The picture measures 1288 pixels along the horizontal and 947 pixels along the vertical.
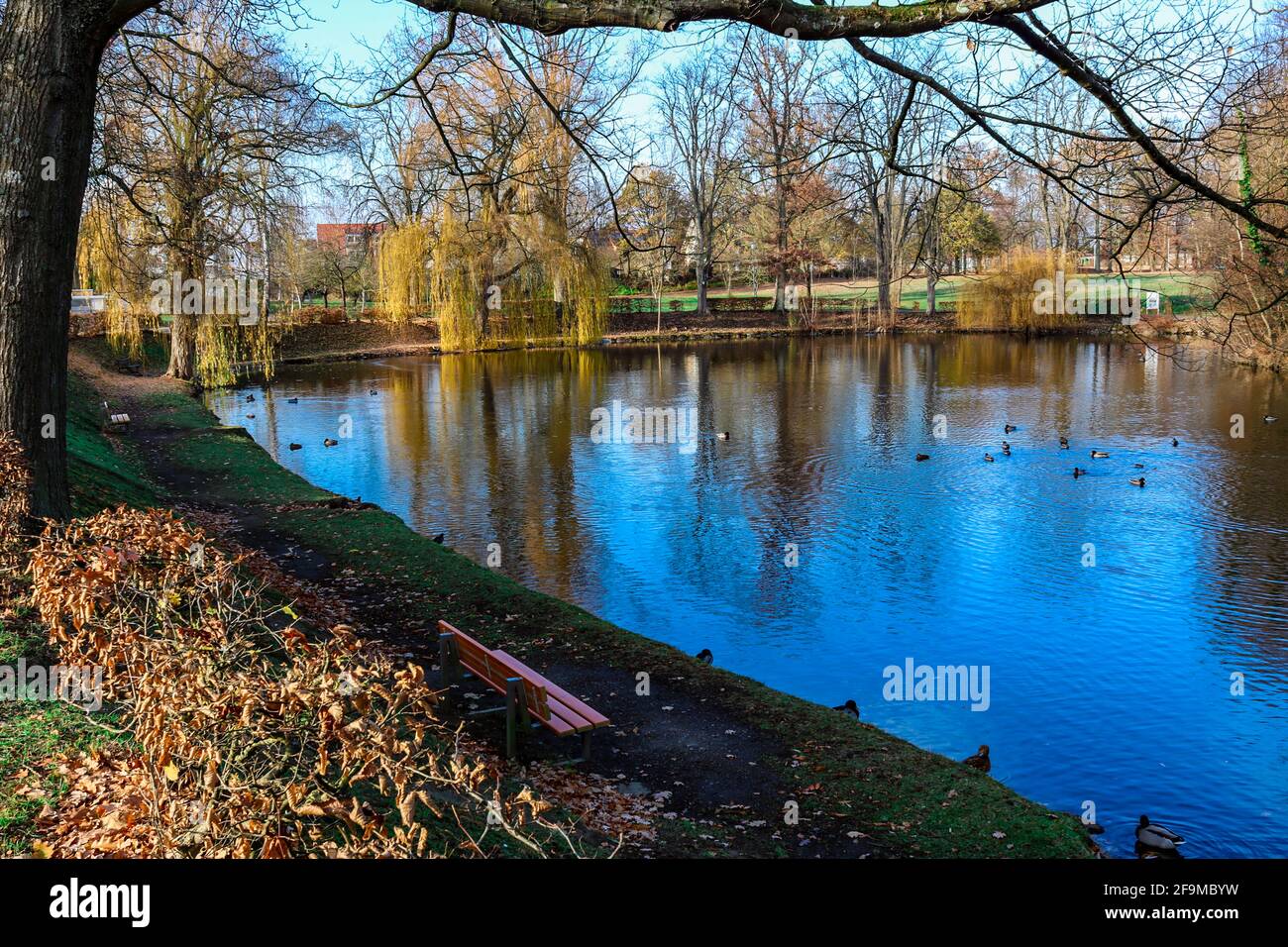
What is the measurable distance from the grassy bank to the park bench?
14.7ft

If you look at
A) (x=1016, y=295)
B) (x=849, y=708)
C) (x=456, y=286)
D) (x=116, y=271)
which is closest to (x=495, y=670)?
(x=849, y=708)

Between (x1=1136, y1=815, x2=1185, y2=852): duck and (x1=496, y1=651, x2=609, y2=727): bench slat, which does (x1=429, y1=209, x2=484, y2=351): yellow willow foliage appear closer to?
(x1=496, y1=651, x2=609, y2=727): bench slat

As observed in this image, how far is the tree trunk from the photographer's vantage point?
22.6 feet

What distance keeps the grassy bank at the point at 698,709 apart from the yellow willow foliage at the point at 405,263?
26.8 meters

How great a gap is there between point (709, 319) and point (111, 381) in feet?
122

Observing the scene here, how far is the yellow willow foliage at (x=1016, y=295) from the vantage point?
2015 inches

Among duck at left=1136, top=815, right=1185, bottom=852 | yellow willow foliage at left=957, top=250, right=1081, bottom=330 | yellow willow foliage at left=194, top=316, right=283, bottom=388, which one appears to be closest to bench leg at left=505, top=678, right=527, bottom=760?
duck at left=1136, top=815, right=1185, bottom=852

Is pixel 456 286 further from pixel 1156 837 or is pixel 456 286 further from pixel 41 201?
pixel 1156 837

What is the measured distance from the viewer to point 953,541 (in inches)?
646

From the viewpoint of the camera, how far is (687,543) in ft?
54.6

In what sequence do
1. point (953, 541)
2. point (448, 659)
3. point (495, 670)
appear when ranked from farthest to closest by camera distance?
1. point (953, 541)
2. point (448, 659)
3. point (495, 670)

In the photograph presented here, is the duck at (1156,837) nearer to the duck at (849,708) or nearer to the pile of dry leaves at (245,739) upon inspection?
the duck at (849,708)

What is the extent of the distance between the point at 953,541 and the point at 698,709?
8585mm
